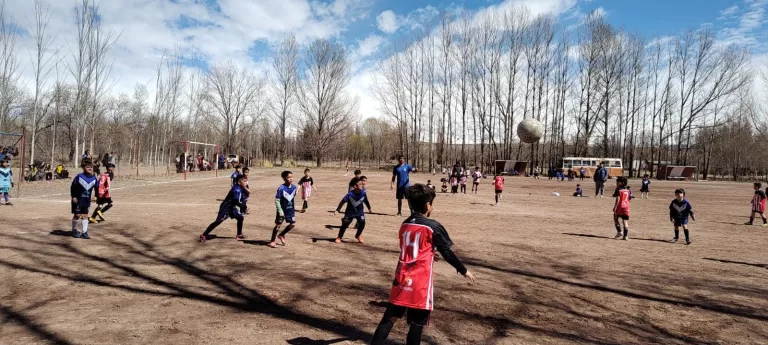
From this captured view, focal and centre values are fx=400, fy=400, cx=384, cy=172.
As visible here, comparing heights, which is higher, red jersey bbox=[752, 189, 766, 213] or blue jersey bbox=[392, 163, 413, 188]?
blue jersey bbox=[392, 163, 413, 188]

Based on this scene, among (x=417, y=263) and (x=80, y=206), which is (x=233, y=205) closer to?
(x=80, y=206)

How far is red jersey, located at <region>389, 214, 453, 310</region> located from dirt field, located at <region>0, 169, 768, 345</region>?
1.08 metres

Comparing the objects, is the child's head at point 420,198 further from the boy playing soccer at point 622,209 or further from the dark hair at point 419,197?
the boy playing soccer at point 622,209

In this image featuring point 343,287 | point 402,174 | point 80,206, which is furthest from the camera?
point 402,174

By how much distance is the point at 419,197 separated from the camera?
3.52 meters

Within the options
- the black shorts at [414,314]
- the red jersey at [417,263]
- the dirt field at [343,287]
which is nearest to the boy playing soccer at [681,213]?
the dirt field at [343,287]

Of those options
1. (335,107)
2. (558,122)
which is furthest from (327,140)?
(558,122)

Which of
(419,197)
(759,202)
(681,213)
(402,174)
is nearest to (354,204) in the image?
(402,174)

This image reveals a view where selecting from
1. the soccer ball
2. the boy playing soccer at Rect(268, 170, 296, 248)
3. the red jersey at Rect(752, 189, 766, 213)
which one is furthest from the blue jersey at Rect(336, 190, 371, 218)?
the soccer ball

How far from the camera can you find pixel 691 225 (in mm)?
13258

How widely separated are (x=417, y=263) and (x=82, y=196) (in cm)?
820

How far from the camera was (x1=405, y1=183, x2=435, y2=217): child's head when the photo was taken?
3508 millimetres

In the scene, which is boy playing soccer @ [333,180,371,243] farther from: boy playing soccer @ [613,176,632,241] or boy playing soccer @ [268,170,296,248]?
boy playing soccer @ [613,176,632,241]

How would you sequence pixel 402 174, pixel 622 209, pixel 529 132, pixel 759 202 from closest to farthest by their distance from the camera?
pixel 622 209 → pixel 402 174 → pixel 759 202 → pixel 529 132
